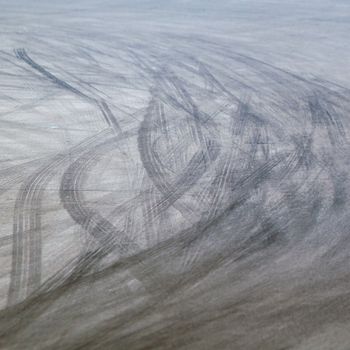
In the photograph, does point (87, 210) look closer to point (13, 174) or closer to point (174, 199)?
point (174, 199)

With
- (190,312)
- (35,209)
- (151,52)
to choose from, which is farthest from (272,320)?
(151,52)

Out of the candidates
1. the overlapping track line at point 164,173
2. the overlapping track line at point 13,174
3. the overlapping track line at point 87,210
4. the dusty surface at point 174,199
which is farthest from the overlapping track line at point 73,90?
the overlapping track line at point 13,174

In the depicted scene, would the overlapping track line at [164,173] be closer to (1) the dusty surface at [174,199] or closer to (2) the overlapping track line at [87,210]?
(1) the dusty surface at [174,199]

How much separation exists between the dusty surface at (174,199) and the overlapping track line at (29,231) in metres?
0.02

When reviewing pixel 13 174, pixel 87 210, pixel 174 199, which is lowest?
pixel 174 199

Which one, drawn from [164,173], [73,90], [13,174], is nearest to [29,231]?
[13,174]

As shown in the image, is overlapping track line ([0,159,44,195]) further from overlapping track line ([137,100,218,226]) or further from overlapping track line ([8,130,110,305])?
Result: overlapping track line ([137,100,218,226])

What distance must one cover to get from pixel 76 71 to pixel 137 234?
7.21m

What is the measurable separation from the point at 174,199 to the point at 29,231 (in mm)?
1681

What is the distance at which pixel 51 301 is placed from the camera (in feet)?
15.5

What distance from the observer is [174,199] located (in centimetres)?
665

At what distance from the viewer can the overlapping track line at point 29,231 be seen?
495 cm

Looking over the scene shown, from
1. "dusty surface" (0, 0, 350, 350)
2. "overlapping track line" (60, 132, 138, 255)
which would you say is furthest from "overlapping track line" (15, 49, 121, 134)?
"overlapping track line" (60, 132, 138, 255)

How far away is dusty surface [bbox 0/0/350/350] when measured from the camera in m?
4.52
